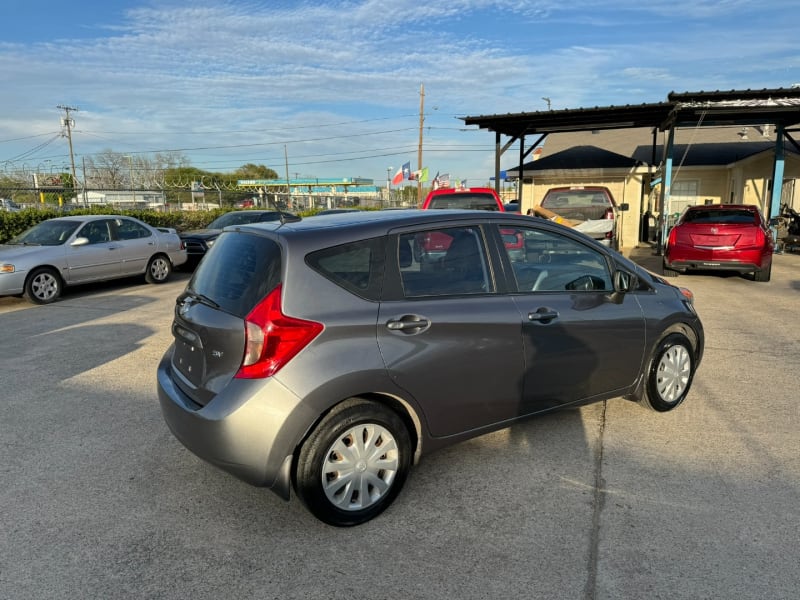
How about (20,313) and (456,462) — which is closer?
(456,462)

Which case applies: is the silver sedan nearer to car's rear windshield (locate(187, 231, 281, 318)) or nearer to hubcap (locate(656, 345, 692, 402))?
car's rear windshield (locate(187, 231, 281, 318))

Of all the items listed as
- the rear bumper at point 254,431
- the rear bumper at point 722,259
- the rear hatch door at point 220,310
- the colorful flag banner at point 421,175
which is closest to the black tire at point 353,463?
the rear bumper at point 254,431

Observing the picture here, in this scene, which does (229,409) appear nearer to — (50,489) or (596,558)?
(50,489)

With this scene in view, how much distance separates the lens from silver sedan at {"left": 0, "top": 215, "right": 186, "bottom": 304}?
31.0 ft

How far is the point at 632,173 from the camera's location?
20.3m

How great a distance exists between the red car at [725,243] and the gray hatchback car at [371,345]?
8.29 meters

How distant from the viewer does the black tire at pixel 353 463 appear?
2908 mm

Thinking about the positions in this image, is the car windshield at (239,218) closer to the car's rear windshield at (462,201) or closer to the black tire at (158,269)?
the black tire at (158,269)

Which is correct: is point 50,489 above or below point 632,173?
below

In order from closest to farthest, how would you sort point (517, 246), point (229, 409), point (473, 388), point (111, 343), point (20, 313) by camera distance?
point (229, 409) → point (473, 388) → point (517, 246) → point (111, 343) → point (20, 313)

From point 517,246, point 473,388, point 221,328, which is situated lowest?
point 473,388

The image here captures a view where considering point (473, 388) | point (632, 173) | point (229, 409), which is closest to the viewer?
point (229, 409)

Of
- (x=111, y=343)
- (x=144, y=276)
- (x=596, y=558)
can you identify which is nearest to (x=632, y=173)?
(x=144, y=276)

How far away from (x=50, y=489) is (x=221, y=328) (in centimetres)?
164
